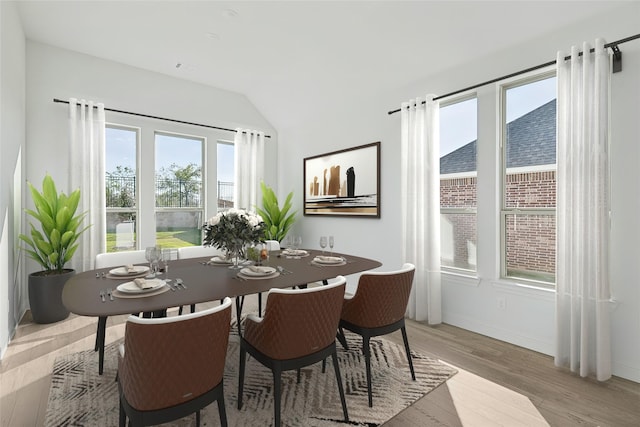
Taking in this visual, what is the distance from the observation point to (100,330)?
232 cm

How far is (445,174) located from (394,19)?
1642 mm

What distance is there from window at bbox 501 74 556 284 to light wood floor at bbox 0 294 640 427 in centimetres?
81

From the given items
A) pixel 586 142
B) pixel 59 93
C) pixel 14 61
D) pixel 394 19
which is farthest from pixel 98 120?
pixel 586 142

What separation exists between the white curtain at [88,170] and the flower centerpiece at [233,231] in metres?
2.44

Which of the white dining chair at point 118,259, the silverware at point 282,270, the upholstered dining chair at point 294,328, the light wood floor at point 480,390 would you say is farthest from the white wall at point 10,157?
the upholstered dining chair at point 294,328

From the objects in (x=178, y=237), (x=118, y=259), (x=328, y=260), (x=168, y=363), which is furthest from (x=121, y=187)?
(x=168, y=363)

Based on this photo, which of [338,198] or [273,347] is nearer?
[273,347]

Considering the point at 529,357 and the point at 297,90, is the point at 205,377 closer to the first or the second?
the point at 529,357

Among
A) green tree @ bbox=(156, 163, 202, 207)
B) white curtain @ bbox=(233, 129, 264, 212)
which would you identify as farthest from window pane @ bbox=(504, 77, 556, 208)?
green tree @ bbox=(156, 163, 202, 207)

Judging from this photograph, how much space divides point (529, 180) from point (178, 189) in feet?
14.7

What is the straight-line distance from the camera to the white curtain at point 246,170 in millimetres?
5234

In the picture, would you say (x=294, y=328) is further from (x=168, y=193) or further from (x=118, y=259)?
(x=168, y=193)

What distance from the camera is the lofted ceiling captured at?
2777 millimetres

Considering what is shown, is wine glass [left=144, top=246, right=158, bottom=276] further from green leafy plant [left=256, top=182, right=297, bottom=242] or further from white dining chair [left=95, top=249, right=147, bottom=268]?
green leafy plant [left=256, top=182, right=297, bottom=242]
